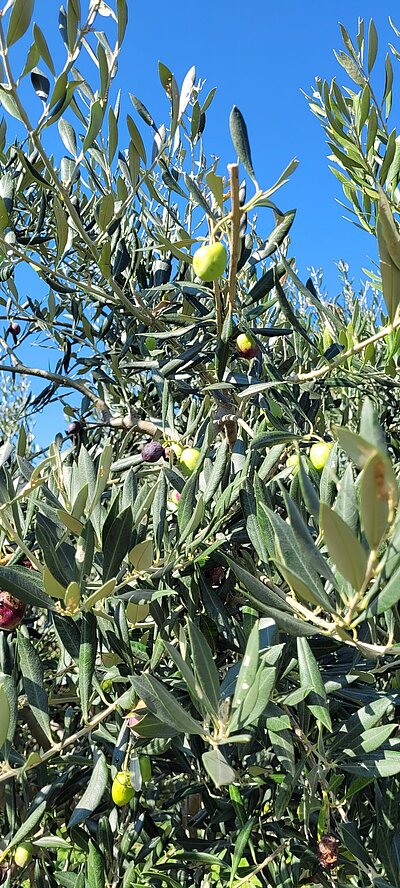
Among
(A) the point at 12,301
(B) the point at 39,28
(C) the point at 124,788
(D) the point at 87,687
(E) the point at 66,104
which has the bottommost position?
(C) the point at 124,788

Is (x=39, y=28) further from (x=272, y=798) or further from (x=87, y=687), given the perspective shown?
(x=272, y=798)

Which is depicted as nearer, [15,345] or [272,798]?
[272,798]

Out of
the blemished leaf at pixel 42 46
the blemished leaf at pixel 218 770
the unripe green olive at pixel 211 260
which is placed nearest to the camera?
the blemished leaf at pixel 218 770

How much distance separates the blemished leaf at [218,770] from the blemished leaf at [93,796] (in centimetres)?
44

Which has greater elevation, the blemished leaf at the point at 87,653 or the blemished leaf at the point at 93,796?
the blemished leaf at the point at 87,653

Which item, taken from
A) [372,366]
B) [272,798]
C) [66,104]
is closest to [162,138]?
[66,104]

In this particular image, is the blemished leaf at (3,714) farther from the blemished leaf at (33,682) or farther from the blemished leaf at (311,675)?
the blemished leaf at (311,675)

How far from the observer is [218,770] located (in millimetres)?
751

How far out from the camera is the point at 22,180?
1.87 m

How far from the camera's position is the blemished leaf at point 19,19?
50.6 inches

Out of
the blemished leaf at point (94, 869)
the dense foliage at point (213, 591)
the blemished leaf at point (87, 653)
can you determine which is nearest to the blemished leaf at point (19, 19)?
the dense foliage at point (213, 591)

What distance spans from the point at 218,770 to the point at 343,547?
0.31m

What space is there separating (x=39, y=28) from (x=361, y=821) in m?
1.86

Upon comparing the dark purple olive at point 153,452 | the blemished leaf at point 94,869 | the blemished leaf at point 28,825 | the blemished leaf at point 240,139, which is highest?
the blemished leaf at point 240,139
